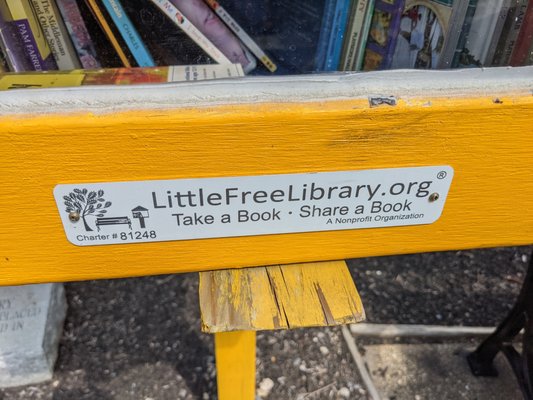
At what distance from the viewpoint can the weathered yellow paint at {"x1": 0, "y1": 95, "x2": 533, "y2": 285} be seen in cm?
80

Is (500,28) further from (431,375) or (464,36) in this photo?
(431,375)

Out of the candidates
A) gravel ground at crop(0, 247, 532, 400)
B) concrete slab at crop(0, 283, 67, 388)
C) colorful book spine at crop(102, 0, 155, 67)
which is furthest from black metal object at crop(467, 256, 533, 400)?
concrete slab at crop(0, 283, 67, 388)

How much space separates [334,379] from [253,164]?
4.26 ft

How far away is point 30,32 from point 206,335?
140cm

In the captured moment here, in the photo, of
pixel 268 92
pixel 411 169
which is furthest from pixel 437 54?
pixel 268 92

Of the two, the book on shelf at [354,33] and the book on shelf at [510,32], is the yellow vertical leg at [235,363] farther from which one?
the book on shelf at [510,32]

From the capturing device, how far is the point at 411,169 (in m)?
0.92

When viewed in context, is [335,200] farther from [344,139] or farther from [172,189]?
[172,189]

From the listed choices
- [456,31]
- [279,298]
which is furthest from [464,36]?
[279,298]

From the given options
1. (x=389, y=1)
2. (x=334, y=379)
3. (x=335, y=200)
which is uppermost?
(x=389, y=1)

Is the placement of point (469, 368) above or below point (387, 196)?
below

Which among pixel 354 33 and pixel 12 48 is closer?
pixel 12 48

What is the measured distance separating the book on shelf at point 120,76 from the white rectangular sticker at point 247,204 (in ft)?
0.72

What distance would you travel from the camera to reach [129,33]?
1.05 metres
